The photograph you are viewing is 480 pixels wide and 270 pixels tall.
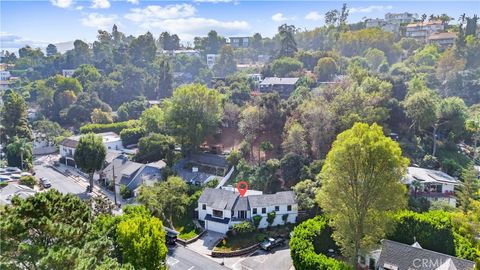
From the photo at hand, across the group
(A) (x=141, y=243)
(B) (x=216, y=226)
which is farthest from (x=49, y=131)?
(A) (x=141, y=243)

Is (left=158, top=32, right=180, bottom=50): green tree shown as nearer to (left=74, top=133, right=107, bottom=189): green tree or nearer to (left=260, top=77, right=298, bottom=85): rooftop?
(left=260, top=77, right=298, bottom=85): rooftop

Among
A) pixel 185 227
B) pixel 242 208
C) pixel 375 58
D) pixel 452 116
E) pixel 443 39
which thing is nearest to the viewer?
→ pixel 242 208

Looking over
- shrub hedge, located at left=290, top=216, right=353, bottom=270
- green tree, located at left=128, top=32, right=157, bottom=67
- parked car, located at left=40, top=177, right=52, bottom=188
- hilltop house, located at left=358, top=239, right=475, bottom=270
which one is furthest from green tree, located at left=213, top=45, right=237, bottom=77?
hilltop house, located at left=358, top=239, right=475, bottom=270

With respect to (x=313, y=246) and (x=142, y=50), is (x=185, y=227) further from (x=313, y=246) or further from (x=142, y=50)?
(x=142, y=50)

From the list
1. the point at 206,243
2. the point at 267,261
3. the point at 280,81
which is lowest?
the point at 206,243

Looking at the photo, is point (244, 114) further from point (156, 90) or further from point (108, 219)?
point (156, 90)

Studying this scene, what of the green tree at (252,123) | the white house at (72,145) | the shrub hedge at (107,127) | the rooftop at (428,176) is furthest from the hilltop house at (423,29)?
the white house at (72,145)

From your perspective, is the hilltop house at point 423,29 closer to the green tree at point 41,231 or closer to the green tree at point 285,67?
the green tree at point 285,67
